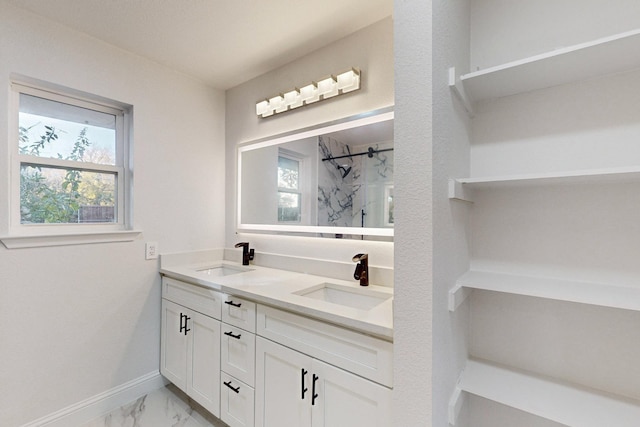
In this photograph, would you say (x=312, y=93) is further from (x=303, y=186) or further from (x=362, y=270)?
(x=362, y=270)

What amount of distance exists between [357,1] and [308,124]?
0.74 m

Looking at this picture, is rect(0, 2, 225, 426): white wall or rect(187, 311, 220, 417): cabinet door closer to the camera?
rect(0, 2, 225, 426): white wall

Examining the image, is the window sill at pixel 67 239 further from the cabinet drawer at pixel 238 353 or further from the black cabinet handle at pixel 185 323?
the cabinet drawer at pixel 238 353

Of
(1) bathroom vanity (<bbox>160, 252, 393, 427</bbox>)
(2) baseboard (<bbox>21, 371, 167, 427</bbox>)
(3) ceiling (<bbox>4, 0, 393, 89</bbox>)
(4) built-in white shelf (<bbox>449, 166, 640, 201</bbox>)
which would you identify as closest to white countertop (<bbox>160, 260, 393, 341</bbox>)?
(1) bathroom vanity (<bbox>160, 252, 393, 427</bbox>)

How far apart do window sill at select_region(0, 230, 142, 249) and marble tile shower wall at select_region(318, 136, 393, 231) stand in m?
1.31

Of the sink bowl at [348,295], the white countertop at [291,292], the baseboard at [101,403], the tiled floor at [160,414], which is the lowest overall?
the tiled floor at [160,414]

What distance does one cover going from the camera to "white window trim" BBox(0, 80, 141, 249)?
5.24 feet

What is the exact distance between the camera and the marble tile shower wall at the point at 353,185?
5.47 feet

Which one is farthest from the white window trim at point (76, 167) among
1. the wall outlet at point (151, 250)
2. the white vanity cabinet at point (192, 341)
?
the white vanity cabinet at point (192, 341)

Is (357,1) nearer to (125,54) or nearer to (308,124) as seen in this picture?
(308,124)

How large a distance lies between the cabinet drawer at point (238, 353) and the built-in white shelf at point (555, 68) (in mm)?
1480

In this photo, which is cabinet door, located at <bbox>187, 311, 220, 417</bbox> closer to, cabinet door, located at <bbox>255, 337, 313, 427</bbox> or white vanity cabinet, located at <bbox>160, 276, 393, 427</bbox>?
white vanity cabinet, located at <bbox>160, 276, 393, 427</bbox>

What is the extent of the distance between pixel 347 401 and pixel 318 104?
1.65m

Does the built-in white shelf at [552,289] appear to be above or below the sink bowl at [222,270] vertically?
above
